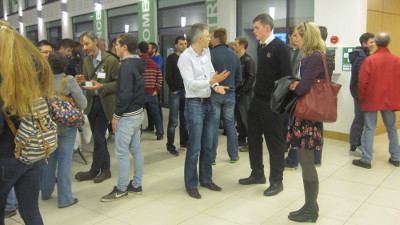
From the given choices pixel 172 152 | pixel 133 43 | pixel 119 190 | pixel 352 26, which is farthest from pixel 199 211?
pixel 352 26

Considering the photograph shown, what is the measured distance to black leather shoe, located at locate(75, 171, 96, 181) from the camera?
4.03 m

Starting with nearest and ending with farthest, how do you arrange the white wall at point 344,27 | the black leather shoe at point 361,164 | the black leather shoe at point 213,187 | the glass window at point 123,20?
the black leather shoe at point 213,187 < the black leather shoe at point 361,164 < the white wall at point 344,27 < the glass window at point 123,20

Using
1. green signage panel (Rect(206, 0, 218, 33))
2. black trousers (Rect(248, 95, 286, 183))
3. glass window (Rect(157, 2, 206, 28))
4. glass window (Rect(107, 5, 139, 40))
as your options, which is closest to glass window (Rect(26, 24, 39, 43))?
glass window (Rect(107, 5, 139, 40))

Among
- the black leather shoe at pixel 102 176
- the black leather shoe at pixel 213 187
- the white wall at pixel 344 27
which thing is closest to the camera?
the black leather shoe at pixel 213 187

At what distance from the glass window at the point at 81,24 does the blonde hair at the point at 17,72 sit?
10.6 metres

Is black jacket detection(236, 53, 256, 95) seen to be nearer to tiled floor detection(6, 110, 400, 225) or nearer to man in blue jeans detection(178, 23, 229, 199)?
tiled floor detection(6, 110, 400, 225)

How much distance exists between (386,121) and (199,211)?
264 centimetres

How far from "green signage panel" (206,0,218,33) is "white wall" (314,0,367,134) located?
2435 mm

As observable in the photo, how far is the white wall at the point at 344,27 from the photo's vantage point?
5.50m

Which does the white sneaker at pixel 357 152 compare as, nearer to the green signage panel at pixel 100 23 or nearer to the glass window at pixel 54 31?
the green signage panel at pixel 100 23

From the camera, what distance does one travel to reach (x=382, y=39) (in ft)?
13.9

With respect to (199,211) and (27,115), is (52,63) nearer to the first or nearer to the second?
(27,115)

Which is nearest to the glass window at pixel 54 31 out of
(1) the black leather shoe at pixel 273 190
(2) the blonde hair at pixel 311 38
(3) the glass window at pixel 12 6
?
(3) the glass window at pixel 12 6

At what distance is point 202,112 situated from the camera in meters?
3.38
